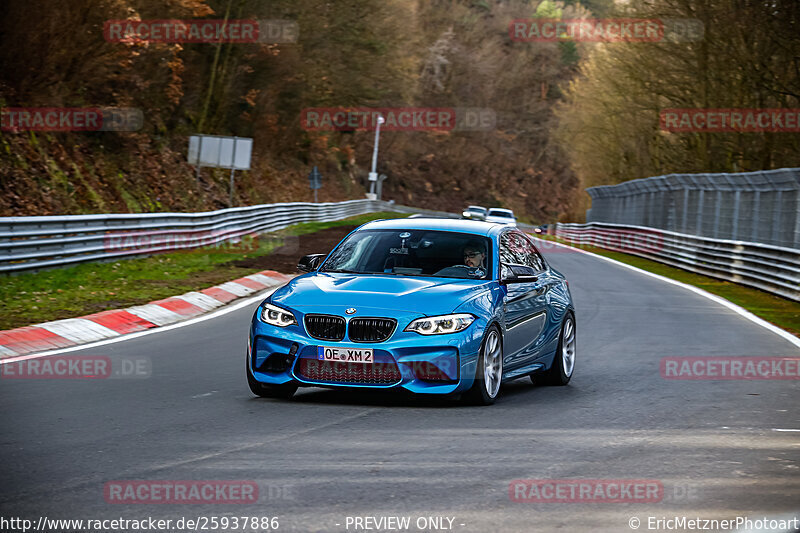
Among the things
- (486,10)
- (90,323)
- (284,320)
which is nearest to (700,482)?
(284,320)

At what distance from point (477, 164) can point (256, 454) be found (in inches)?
4335

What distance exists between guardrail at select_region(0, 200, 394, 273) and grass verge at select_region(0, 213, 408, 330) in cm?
22

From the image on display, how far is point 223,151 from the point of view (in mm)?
41062

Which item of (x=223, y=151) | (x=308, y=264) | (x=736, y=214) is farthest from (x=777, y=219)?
(x=223, y=151)

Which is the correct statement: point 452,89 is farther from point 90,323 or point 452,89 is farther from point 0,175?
point 90,323

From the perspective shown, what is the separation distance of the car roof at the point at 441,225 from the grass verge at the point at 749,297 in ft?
29.6

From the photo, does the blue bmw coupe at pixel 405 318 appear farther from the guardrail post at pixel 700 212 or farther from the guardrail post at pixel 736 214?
the guardrail post at pixel 700 212

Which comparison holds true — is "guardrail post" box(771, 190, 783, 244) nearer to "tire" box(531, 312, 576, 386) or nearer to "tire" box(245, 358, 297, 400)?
"tire" box(531, 312, 576, 386)

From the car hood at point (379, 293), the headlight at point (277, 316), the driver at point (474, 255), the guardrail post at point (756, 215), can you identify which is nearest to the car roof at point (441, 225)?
the driver at point (474, 255)

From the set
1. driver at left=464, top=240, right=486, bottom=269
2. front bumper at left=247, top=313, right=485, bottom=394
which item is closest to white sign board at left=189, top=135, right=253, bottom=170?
driver at left=464, top=240, right=486, bottom=269

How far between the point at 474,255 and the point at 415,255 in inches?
20.5

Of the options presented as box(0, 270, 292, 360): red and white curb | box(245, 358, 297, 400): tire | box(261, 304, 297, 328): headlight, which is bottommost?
box(0, 270, 292, 360): red and white curb

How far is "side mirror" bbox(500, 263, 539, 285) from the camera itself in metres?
9.77

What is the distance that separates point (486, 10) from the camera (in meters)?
141
